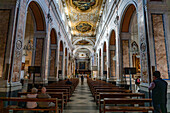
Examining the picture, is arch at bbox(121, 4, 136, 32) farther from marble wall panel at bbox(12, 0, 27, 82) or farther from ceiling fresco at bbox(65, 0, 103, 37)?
ceiling fresco at bbox(65, 0, 103, 37)

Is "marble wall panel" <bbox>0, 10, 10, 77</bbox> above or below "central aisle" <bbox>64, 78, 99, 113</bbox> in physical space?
above

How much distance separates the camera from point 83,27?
21016 mm

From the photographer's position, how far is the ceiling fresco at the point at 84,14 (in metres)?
14.2

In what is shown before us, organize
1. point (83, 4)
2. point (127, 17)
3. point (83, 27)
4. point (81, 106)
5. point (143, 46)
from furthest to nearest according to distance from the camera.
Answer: point (83, 27) → point (83, 4) → point (127, 17) → point (143, 46) → point (81, 106)

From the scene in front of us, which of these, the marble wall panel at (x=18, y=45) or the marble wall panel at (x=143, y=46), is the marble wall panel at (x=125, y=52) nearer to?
the marble wall panel at (x=143, y=46)

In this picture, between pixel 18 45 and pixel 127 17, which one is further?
pixel 127 17

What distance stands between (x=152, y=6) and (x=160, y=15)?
1.60 feet

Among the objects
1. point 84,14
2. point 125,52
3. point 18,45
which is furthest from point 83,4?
point 18,45

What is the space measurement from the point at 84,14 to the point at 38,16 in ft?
31.7

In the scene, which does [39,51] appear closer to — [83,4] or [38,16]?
[38,16]

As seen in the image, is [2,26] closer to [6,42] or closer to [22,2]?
[6,42]

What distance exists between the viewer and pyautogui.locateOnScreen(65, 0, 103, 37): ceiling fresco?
1418cm

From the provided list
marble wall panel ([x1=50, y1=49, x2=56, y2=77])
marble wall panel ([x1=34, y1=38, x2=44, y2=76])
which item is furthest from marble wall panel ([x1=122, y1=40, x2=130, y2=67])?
marble wall panel ([x1=50, y1=49, x2=56, y2=77])

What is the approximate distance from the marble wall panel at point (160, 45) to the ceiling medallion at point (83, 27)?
15.4 m
